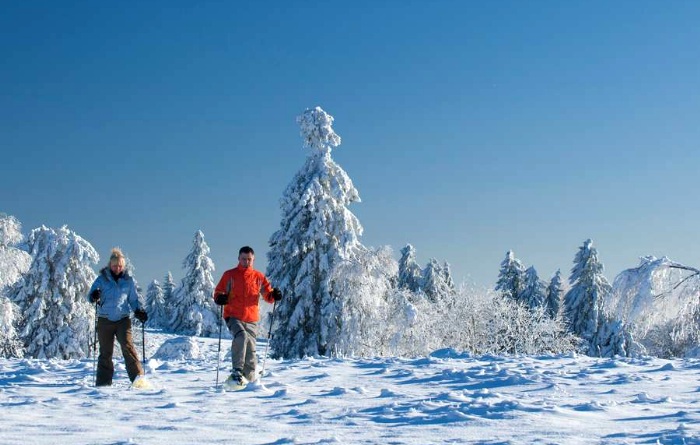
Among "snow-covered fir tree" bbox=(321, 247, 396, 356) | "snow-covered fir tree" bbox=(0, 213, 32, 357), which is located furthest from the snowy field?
"snow-covered fir tree" bbox=(0, 213, 32, 357)

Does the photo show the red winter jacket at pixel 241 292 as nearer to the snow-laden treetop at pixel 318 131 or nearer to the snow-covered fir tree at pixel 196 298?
the snow-laden treetop at pixel 318 131

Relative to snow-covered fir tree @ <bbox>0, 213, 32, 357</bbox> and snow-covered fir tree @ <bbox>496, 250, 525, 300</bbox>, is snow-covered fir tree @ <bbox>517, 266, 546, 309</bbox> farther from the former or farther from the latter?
snow-covered fir tree @ <bbox>0, 213, 32, 357</bbox>

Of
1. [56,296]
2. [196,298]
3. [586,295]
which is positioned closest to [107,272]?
[56,296]

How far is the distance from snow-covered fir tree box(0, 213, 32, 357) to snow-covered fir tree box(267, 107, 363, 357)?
35.9ft

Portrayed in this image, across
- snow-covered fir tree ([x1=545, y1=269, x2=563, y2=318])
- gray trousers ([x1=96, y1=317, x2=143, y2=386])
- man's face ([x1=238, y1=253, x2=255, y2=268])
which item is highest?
snow-covered fir tree ([x1=545, y1=269, x2=563, y2=318])

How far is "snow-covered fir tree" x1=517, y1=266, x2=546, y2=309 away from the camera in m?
55.7

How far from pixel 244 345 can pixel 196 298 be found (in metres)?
51.8

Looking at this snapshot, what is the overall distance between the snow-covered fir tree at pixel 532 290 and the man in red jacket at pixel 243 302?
160ft

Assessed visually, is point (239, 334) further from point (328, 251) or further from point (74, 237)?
point (74, 237)

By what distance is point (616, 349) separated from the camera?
4338cm

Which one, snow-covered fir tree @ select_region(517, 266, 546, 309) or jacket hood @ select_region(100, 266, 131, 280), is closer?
jacket hood @ select_region(100, 266, 131, 280)

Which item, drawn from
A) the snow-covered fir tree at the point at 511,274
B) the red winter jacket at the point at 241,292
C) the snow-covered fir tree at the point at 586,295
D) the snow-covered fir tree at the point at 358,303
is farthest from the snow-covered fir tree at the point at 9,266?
the snow-covered fir tree at the point at 511,274

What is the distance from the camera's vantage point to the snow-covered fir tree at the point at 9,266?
88.8ft

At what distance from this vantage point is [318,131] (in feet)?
96.0
